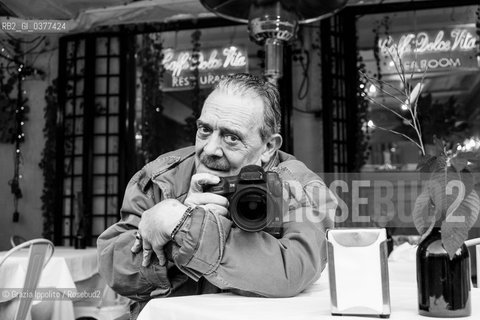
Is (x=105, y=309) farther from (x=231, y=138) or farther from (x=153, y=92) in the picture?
(x=153, y=92)

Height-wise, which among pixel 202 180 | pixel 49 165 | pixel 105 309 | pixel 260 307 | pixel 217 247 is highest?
pixel 49 165

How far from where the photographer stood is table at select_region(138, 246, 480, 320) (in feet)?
3.04

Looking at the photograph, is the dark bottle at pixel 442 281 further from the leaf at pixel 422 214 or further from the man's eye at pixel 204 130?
the man's eye at pixel 204 130

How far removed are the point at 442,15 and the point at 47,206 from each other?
176 inches

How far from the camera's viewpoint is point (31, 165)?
5.89 meters

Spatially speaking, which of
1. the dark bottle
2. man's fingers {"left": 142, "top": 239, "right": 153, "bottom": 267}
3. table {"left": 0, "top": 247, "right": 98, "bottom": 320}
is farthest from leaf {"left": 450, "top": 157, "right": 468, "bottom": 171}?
table {"left": 0, "top": 247, "right": 98, "bottom": 320}

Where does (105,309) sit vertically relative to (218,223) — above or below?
below

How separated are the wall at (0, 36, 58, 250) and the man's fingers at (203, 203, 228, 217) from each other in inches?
200

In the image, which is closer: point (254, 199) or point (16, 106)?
point (254, 199)

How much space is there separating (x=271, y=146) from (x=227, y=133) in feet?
0.50

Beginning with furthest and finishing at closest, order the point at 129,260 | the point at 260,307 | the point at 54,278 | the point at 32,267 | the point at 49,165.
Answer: the point at 49,165 < the point at 54,278 < the point at 32,267 < the point at 129,260 < the point at 260,307

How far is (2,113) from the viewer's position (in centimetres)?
600

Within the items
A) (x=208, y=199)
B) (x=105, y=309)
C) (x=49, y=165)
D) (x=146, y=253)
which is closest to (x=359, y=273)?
(x=208, y=199)

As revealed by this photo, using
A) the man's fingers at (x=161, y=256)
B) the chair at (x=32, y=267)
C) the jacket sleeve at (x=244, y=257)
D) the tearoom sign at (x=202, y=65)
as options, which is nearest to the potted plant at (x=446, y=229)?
the jacket sleeve at (x=244, y=257)
